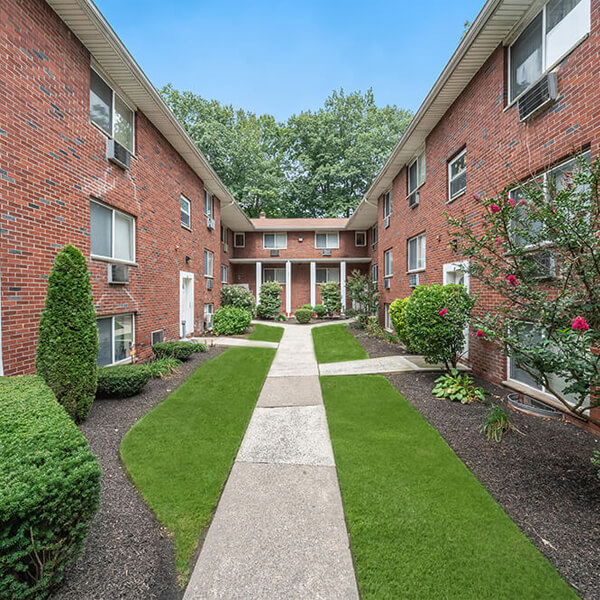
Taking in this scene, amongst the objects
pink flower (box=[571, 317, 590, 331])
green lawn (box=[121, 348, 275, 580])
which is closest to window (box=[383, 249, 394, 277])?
green lawn (box=[121, 348, 275, 580])

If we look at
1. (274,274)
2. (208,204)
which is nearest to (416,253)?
(208,204)

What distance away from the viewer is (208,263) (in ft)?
46.5

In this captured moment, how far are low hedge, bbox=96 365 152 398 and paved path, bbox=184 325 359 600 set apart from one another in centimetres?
236

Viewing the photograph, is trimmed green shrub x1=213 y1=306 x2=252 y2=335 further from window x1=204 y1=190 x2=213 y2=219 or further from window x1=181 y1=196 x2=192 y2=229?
window x1=204 y1=190 x2=213 y2=219

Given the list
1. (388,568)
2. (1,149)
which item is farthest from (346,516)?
(1,149)

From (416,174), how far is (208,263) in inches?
371

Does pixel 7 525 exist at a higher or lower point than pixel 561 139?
lower

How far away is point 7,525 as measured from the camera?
1.51m

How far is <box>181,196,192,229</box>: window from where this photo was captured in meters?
Result: 11.0

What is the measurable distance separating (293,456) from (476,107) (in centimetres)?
778

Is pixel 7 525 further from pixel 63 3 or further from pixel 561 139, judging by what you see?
pixel 63 3

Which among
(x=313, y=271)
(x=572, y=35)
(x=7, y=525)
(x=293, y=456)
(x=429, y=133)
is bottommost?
(x=293, y=456)

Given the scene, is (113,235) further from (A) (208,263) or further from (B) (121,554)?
(A) (208,263)

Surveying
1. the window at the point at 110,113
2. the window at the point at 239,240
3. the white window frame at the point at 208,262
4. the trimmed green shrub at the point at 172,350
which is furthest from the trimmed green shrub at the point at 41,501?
the window at the point at 239,240
